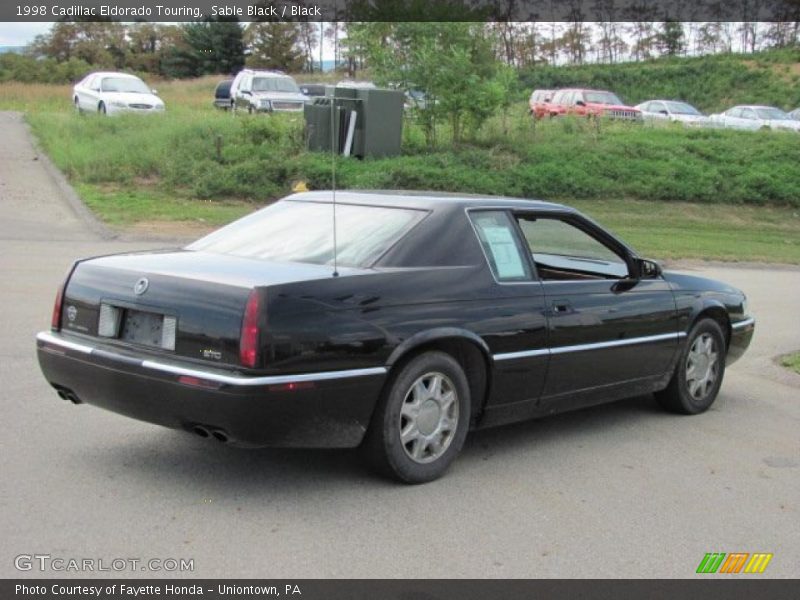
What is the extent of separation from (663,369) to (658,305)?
492 mm

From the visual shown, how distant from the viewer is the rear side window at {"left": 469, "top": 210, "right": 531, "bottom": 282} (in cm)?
625

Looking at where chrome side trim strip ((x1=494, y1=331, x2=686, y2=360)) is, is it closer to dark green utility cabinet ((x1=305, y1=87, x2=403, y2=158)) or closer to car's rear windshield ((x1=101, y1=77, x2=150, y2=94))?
dark green utility cabinet ((x1=305, y1=87, x2=403, y2=158))

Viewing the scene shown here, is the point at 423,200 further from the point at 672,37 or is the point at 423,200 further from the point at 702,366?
the point at 672,37

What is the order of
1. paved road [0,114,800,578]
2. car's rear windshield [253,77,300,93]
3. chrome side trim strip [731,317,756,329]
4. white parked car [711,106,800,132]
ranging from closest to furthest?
paved road [0,114,800,578] → chrome side trim strip [731,317,756,329] → car's rear windshield [253,77,300,93] → white parked car [711,106,800,132]

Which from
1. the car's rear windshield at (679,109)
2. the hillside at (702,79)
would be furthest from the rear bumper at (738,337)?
the hillside at (702,79)

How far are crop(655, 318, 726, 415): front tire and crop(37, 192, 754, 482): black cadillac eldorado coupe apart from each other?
1.30 feet

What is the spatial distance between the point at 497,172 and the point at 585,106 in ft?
49.8

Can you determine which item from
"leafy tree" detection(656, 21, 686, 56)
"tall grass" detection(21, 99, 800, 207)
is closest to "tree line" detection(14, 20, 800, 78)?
"leafy tree" detection(656, 21, 686, 56)

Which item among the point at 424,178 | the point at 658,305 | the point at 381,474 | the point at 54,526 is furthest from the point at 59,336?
the point at 424,178

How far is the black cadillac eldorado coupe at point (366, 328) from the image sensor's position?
16.8 ft

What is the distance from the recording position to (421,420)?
569 cm

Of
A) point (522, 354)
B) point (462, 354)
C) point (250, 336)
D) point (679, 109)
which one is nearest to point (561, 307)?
point (522, 354)

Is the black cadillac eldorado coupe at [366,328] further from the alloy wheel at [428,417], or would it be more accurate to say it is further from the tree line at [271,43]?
the tree line at [271,43]

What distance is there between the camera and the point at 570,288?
660 cm
